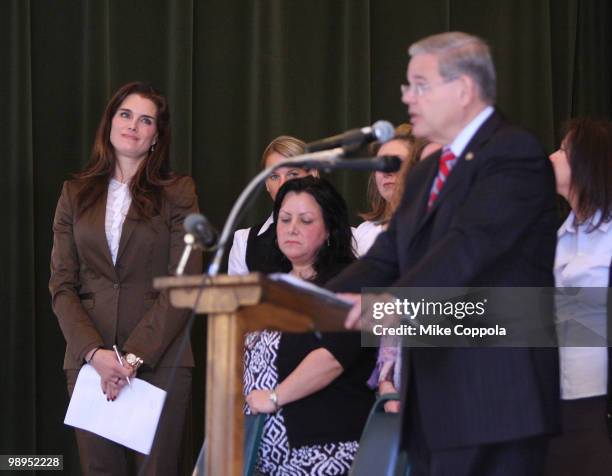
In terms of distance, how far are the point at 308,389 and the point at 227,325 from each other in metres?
1.19

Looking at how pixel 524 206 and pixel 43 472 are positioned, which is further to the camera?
pixel 43 472

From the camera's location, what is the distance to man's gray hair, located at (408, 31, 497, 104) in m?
2.52

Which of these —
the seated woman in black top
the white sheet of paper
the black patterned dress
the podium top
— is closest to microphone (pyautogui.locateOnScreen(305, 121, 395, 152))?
the podium top

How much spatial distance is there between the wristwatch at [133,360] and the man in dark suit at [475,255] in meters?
1.51

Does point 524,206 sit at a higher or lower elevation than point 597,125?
lower

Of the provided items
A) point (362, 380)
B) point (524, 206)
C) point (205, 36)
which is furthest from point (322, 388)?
point (205, 36)

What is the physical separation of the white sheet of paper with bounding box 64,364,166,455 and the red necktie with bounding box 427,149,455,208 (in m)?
1.53

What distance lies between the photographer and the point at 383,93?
5.36 m

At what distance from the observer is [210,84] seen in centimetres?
491

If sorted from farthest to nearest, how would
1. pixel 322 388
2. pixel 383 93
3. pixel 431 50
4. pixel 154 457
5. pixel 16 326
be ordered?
pixel 383 93 → pixel 16 326 → pixel 154 457 → pixel 322 388 → pixel 431 50

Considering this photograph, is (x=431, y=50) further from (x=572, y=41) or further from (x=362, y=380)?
(x=572, y=41)

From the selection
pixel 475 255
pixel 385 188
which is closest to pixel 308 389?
pixel 385 188

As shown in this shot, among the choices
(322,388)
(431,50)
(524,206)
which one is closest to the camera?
(524,206)

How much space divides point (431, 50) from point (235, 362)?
0.96 metres
